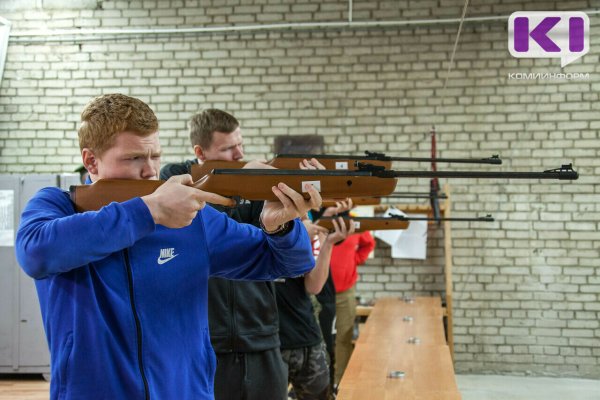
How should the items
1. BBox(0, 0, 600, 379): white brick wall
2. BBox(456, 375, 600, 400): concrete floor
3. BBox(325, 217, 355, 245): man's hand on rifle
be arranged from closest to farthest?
BBox(325, 217, 355, 245): man's hand on rifle → BBox(456, 375, 600, 400): concrete floor → BBox(0, 0, 600, 379): white brick wall

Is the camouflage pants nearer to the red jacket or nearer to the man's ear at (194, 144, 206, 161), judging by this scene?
the man's ear at (194, 144, 206, 161)

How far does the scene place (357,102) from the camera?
6.45 meters

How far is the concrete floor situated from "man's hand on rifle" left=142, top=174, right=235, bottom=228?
2.81m

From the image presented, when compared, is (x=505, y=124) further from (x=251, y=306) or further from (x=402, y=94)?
(x=251, y=306)

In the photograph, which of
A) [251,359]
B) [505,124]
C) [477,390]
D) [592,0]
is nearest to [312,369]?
[251,359]

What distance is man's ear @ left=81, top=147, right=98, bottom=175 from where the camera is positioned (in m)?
1.54

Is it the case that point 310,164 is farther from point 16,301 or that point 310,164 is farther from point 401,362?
point 16,301

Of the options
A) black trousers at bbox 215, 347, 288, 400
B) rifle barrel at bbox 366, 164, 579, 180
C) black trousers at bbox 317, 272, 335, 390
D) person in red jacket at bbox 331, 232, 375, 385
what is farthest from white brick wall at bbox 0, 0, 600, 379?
rifle barrel at bbox 366, 164, 579, 180

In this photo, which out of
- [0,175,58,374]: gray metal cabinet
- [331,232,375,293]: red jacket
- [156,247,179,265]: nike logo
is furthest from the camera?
[0,175,58,374]: gray metal cabinet

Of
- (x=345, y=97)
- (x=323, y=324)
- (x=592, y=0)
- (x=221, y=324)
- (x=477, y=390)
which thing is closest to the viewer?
(x=221, y=324)

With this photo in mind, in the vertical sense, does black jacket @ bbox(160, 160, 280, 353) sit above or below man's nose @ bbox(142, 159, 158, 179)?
below

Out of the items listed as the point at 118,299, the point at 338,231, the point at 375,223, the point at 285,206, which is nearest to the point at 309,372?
the point at 338,231

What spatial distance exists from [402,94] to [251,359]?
4470mm

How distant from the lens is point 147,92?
669cm
